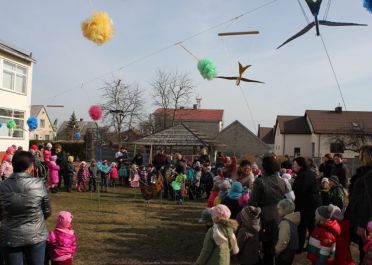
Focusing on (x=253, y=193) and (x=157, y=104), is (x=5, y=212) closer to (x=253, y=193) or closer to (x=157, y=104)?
(x=253, y=193)

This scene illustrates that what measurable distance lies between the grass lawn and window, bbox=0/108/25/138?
12019 millimetres

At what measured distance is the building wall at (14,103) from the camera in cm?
2488

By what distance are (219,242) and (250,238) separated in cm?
76

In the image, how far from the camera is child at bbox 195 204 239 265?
16.1 feet

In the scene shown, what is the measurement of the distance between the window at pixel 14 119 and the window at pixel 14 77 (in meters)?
→ 1.40

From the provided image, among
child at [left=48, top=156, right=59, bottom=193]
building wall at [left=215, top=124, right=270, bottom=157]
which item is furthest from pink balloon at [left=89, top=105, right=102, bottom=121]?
building wall at [left=215, top=124, right=270, bottom=157]

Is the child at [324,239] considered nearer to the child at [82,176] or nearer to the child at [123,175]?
the child at [82,176]

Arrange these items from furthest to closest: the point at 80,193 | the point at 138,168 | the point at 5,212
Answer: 1. the point at 138,168
2. the point at 80,193
3. the point at 5,212

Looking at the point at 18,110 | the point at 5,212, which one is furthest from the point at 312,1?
the point at 18,110

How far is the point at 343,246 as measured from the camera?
18.0 ft

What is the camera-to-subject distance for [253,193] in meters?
5.68

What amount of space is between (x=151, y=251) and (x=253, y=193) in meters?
2.89

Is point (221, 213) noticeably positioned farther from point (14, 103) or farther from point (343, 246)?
point (14, 103)

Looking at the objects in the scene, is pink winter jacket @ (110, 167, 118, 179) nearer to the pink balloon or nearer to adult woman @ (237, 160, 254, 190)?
the pink balloon
